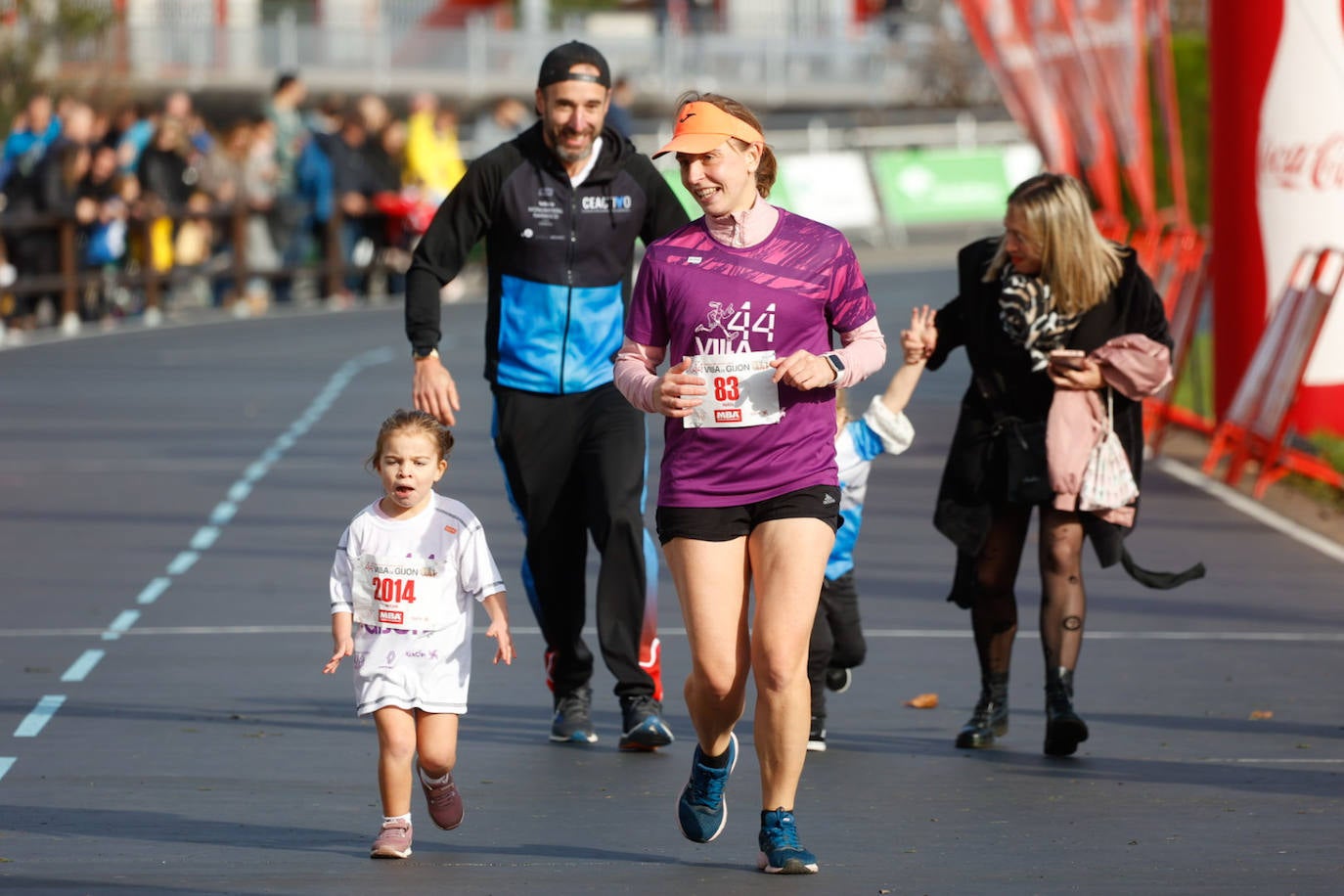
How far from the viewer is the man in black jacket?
8477mm

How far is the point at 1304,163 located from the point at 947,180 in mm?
23244

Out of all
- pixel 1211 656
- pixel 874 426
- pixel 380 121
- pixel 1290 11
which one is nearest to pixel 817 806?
pixel 874 426

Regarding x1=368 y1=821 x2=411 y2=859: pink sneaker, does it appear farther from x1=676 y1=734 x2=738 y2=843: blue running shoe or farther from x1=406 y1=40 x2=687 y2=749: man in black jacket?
x1=406 y1=40 x2=687 y2=749: man in black jacket

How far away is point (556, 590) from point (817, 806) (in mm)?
1525

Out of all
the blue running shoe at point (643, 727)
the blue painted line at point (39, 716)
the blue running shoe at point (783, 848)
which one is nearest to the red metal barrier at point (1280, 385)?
the blue running shoe at point (643, 727)

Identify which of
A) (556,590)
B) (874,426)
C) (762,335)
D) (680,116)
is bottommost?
(556,590)

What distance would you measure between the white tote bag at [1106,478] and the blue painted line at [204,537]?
19.2ft

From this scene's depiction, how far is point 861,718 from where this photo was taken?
348 inches

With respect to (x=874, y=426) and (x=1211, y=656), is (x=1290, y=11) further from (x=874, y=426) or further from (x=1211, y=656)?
(x=874, y=426)

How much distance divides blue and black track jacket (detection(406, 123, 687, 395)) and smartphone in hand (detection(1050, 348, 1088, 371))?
1.24 m

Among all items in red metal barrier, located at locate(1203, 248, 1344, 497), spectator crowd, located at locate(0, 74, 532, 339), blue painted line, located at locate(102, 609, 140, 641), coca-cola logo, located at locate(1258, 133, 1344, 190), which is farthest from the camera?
spectator crowd, located at locate(0, 74, 532, 339)

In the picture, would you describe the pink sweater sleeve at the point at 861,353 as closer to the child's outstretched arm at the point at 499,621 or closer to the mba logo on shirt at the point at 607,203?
the child's outstretched arm at the point at 499,621

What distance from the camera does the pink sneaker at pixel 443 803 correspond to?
669cm

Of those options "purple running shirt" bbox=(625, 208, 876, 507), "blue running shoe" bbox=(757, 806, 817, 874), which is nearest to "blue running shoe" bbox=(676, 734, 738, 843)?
"blue running shoe" bbox=(757, 806, 817, 874)
